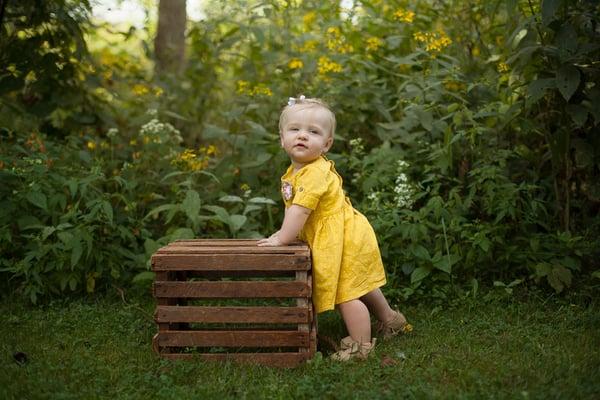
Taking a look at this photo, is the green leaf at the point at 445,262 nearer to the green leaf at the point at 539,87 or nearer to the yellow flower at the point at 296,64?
the green leaf at the point at 539,87

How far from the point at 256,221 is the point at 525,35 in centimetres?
219

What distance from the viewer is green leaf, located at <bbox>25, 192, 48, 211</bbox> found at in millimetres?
4078

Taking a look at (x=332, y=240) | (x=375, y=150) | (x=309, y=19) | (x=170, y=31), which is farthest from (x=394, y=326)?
(x=170, y=31)

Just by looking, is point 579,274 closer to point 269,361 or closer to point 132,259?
point 269,361

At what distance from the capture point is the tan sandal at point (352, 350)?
324 cm

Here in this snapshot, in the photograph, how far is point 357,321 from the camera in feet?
10.9

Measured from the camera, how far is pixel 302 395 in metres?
2.79

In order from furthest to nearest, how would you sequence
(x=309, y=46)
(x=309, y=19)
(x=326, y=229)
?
(x=309, y=19), (x=309, y=46), (x=326, y=229)

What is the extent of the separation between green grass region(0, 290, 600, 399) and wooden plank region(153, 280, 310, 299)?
32 centimetres

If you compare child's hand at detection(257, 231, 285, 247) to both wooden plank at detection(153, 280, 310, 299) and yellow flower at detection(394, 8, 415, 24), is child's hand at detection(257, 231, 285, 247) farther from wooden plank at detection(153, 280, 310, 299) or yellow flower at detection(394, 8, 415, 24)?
yellow flower at detection(394, 8, 415, 24)

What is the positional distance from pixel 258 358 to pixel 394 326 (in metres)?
0.80

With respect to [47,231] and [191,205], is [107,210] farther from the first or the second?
[191,205]

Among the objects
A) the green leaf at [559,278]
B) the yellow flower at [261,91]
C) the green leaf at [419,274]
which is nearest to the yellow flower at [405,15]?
the yellow flower at [261,91]

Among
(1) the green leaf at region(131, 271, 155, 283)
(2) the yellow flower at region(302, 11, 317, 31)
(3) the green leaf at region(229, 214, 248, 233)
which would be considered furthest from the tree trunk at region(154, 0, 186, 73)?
(1) the green leaf at region(131, 271, 155, 283)
